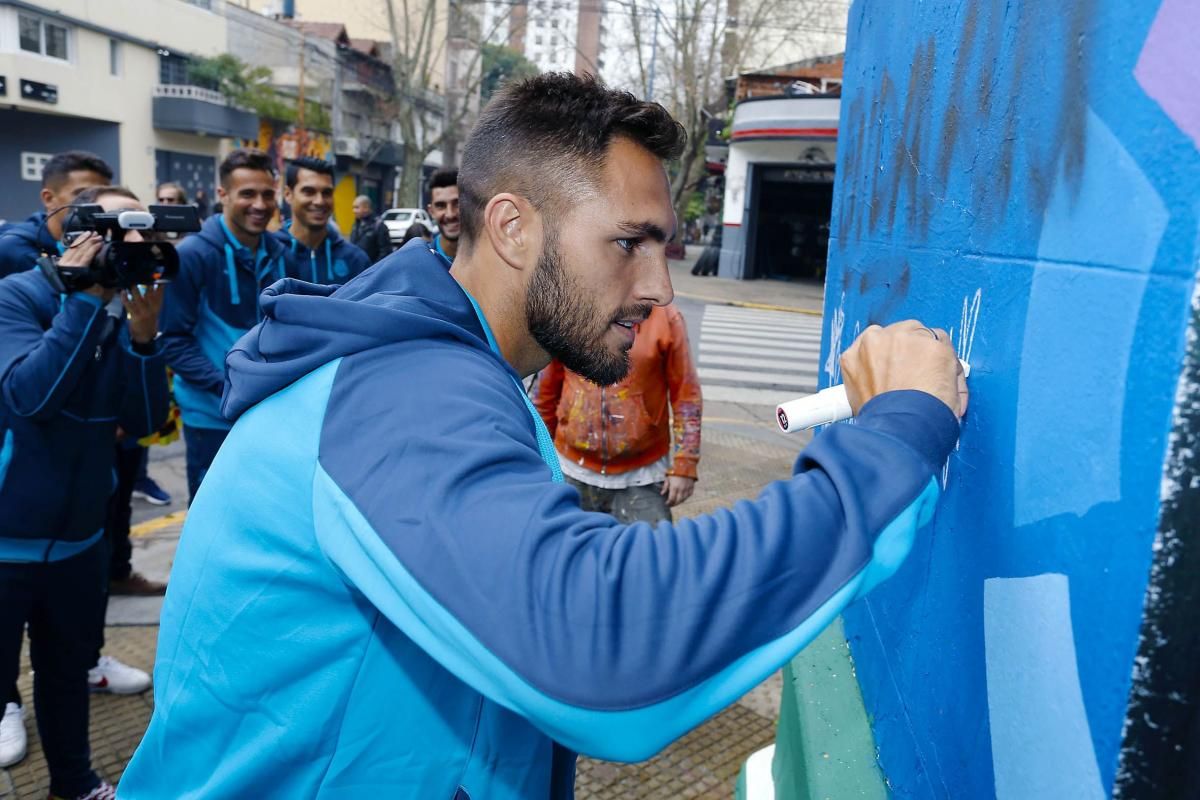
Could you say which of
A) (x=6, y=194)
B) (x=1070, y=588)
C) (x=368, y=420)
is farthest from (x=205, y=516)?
(x=6, y=194)

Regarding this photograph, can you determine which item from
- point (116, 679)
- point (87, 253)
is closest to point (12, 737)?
point (116, 679)

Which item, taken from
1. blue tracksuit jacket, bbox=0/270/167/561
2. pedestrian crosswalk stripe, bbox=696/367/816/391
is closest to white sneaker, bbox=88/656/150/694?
blue tracksuit jacket, bbox=0/270/167/561

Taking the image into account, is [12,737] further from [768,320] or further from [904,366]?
[768,320]

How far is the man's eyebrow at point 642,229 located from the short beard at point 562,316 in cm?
11

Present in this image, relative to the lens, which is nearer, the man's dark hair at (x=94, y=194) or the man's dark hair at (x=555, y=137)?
the man's dark hair at (x=555, y=137)

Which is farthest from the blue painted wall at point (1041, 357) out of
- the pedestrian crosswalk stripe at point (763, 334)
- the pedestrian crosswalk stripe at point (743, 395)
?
the pedestrian crosswalk stripe at point (763, 334)

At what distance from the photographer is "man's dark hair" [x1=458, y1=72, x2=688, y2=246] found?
143 centimetres

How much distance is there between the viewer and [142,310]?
115 inches

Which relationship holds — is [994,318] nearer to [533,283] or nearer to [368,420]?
[533,283]

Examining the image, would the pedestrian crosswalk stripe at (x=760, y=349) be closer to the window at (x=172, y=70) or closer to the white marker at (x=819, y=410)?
the white marker at (x=819, y=410)

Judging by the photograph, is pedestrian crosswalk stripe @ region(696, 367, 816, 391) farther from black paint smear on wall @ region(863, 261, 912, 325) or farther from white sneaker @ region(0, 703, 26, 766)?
black paint smear on wall @ region(863, 261, 912, 325)

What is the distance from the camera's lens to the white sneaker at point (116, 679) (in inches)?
141

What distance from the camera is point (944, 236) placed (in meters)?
1.54

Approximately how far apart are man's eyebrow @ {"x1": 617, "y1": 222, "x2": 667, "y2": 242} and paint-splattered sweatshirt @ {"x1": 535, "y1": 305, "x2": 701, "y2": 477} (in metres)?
2.32
